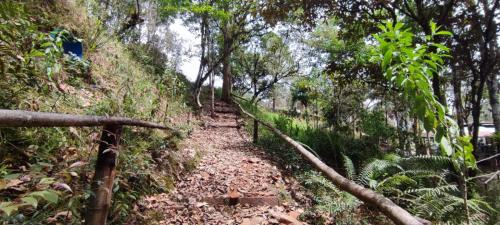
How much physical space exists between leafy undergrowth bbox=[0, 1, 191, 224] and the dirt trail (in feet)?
0.97

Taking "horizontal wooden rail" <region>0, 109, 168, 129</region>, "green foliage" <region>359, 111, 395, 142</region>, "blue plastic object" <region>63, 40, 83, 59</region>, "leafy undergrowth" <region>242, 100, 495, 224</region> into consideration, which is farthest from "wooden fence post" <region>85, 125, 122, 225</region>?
"green foliage" <region>359, 111, 395, 142</region>

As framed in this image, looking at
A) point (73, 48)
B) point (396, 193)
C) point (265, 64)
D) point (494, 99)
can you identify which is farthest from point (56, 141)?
point (265, 64)

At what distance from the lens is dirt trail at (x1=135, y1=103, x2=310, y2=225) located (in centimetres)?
327

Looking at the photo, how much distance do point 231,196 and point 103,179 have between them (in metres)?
2.01

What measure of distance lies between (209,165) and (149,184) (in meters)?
1.71

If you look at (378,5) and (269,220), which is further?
(378,5)

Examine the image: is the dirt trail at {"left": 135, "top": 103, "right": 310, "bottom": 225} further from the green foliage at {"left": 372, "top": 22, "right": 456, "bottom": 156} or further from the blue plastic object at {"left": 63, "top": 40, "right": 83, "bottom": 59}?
the blue plastic object at {"left": 63, "top": 40, "right": 83, "bottom": 59}

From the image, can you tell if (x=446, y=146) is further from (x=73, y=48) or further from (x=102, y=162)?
(x=73, y=48)

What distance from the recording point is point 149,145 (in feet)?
13.2

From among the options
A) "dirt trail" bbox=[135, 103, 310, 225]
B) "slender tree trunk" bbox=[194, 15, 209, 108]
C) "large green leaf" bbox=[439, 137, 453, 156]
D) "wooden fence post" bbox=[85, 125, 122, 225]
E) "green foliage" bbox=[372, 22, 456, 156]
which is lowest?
"dirt trail" bbox=[135, 103, 310, 225]

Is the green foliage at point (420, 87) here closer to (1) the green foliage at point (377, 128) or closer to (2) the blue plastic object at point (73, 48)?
(2) the blue plastic object at point (73, 48)

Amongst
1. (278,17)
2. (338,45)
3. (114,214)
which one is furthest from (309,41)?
(114,214)

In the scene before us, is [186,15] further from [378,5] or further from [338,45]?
[378,5]

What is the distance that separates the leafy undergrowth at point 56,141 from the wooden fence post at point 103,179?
0.24 feet
